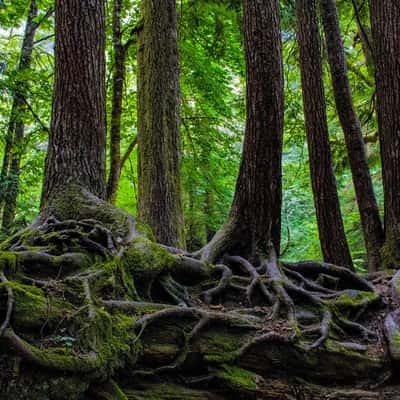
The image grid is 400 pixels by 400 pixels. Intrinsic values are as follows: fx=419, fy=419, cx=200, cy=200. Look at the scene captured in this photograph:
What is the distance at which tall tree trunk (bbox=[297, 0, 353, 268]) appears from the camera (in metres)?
6.68

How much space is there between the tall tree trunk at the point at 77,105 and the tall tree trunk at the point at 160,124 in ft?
5.61

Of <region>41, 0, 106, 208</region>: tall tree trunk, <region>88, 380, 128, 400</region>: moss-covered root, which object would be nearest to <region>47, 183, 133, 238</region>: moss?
<region>41, 0, 106, 208</region>: tall tree trunk

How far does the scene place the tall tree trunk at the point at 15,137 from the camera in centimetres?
927

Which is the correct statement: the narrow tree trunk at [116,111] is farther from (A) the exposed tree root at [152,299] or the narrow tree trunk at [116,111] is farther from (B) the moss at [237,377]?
(B) the moss at [237,377]

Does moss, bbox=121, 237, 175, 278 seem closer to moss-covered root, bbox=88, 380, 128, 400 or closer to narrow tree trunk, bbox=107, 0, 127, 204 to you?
moss-covered root, bbox=88, 380, 128, 400

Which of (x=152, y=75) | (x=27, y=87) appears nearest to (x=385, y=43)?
(x=152, y=75)

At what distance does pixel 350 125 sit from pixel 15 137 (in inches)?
339

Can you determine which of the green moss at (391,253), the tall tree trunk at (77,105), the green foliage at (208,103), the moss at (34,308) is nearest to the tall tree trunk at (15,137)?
the green foliage at (208,103)

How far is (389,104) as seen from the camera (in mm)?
5715

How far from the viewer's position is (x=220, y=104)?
1091 cm


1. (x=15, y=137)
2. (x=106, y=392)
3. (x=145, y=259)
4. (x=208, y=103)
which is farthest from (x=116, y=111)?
(x=106, y=392)

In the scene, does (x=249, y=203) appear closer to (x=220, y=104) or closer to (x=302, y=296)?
(x=302, y=296)

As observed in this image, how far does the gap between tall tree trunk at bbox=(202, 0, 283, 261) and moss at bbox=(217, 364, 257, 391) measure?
5.27ft

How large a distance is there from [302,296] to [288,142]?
21.7ft
